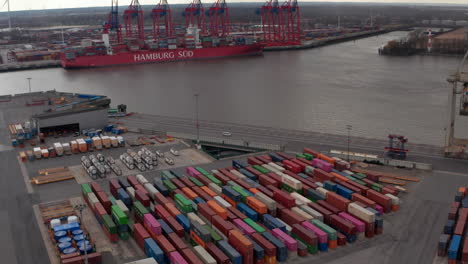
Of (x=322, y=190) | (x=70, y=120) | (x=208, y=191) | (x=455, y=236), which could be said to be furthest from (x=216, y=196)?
(x=70, y=120)

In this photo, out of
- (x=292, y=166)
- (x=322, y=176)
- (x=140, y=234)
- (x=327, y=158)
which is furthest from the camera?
(x=327, y=158)

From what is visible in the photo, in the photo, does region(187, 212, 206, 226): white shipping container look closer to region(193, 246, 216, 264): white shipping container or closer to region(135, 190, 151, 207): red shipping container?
region(193, 246, 216, 264): white shipping container

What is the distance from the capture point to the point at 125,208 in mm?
9891

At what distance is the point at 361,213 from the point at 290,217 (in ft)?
4.50

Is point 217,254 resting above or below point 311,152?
below

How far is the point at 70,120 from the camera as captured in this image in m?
16.8

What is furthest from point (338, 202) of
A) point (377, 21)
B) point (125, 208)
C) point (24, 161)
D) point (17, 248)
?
point (377, 21)

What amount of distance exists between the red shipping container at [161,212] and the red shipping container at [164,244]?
0.79 metres

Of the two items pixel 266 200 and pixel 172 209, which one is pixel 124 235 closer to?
pixel 172 209

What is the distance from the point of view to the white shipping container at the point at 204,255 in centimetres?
796

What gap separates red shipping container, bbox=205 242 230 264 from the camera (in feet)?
26.3

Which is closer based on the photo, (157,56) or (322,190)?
(322,190)

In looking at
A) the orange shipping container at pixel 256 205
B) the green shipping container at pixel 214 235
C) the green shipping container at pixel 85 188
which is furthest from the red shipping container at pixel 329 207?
the green shipping container at pixel 85 188

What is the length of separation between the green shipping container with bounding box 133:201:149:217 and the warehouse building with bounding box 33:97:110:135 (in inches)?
304
